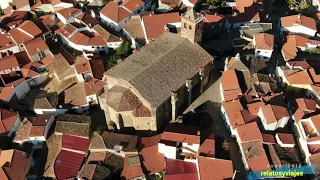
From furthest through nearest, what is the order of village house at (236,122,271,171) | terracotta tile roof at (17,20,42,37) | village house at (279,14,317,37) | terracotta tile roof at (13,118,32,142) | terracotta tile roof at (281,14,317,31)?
terracotta tile roof at (17,20,42,37) < terracotta tile roof at (281,14,317,31) < village house at (279,14,317,37) < terracotta tile roof at (13,118,32,142) < village house at (236,122,271,171)

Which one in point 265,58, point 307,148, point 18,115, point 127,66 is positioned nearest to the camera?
point 307,148

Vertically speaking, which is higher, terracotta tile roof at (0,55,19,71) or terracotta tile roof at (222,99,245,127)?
terracotta tile roof at (0,55,19,71)

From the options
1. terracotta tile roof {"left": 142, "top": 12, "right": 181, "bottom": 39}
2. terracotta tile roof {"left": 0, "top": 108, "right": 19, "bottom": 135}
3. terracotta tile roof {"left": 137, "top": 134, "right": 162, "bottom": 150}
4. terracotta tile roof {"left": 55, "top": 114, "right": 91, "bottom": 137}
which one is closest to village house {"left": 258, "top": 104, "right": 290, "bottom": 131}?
terracotta tile roof {"left": 137, "top": 134, "right": 162, "bottom": 150}

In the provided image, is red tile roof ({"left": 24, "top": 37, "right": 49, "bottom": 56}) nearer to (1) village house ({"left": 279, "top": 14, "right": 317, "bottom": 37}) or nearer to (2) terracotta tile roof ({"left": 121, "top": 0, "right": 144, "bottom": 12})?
(2) terracotta tile roof ({"left": 121, "top": 0, "right": 144, "bottom": 12})

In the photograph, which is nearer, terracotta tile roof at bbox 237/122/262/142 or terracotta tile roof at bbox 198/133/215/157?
terracotta tile roof at bbox 198/133/215/157

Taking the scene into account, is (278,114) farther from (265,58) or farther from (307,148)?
(265,58)

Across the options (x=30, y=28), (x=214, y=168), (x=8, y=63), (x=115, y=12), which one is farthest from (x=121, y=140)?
(x=30, y=28)

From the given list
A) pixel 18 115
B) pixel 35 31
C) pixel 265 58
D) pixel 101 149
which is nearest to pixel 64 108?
pixel 18 115
